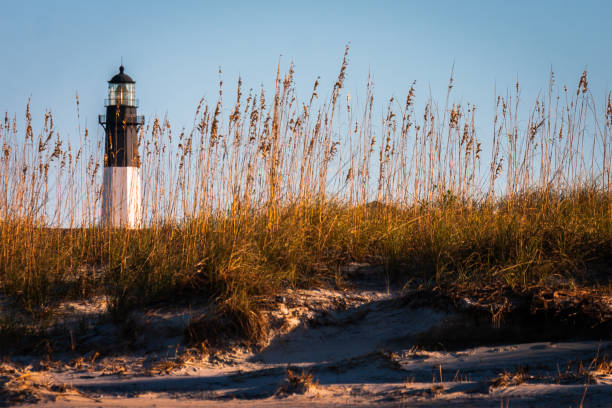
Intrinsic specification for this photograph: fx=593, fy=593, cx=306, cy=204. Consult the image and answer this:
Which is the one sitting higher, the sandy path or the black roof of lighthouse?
Result: the black roof of lighthouse

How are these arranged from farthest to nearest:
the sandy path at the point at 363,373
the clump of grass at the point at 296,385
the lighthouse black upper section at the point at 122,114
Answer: the lighthouse black upper section at the point at 122,114 < the clump of grass at the point at 296,385 < the sandy path at the point at 363,373

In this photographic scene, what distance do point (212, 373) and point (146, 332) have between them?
2.23 ft

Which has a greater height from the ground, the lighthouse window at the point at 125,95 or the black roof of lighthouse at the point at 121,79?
the black roof of lighthouse at the point at 121,79

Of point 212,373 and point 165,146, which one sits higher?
point 165,146

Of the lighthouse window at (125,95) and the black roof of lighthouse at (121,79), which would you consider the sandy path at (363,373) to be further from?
the black roof of lighthouse at (121,79)

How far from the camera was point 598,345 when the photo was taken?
10.5ft

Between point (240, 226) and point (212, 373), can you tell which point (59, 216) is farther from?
point (212, 373)

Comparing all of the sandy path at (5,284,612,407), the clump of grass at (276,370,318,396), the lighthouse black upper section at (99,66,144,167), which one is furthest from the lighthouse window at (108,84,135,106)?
the clump of grass at (276,370,318,396)

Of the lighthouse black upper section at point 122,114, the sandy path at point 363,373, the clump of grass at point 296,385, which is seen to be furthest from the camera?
the lighthouse black upper section at point 122,114

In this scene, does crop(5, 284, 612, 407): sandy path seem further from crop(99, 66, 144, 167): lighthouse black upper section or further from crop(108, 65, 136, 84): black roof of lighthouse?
crop(108, 65, 136, 84): black roof of lighthouse

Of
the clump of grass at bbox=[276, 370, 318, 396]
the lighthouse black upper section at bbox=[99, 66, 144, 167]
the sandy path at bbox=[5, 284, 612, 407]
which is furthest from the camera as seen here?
the lighthouse black upper section at bbox=[99, 66, 144, 167]

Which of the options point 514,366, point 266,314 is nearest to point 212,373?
point 266,314

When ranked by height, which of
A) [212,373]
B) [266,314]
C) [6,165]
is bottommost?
[212,373]

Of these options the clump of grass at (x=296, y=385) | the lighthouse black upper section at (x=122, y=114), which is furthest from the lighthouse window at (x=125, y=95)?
the clump of grass at (x=296, y=385)
